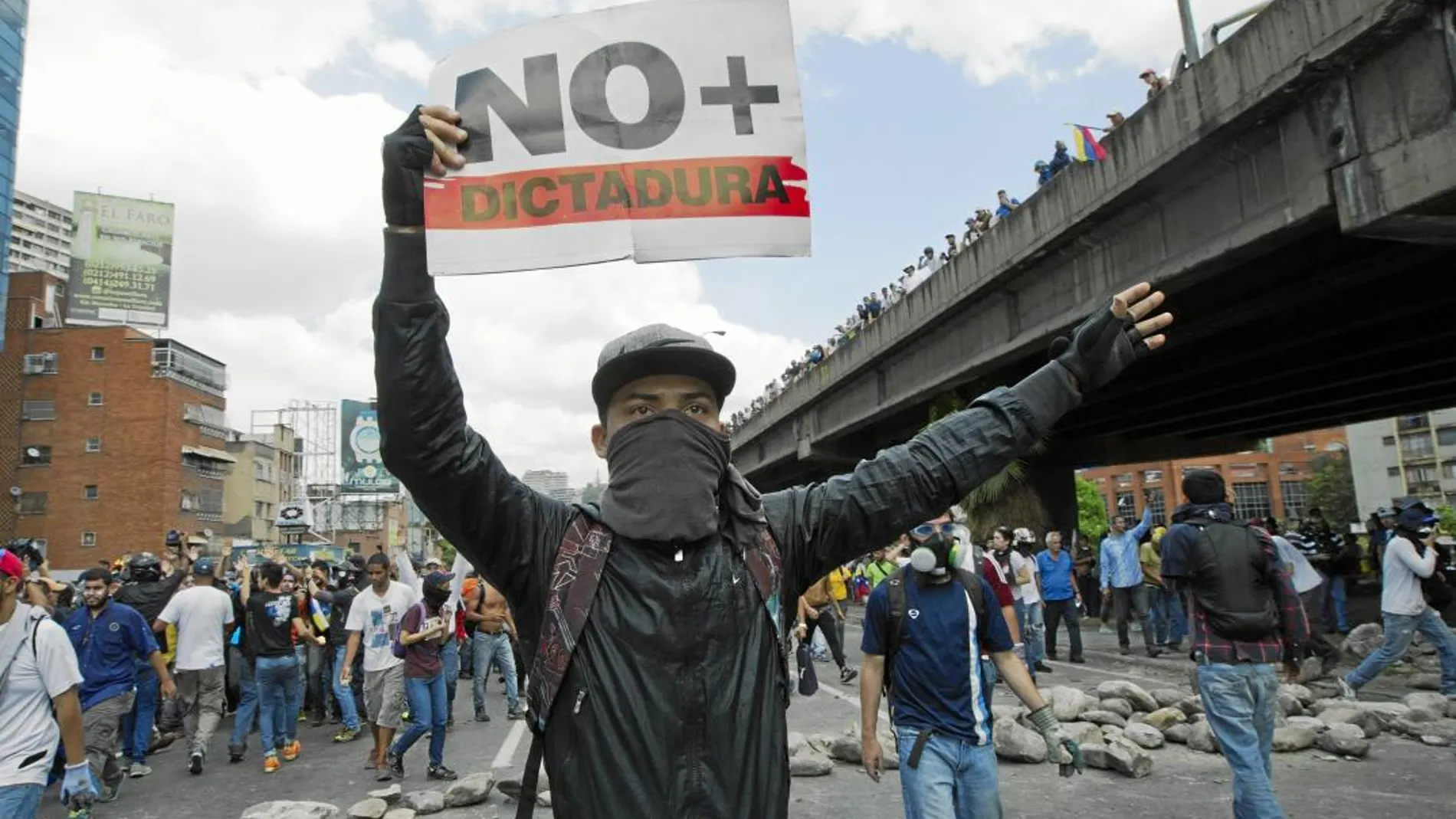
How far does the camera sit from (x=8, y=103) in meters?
49.7

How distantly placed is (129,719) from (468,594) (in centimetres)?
378

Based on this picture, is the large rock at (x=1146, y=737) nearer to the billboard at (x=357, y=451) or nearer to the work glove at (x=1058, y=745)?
the work glove at (x=1058, y=745)

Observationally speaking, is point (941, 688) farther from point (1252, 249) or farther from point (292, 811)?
point (1252, 249)

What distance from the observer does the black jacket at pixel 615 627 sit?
5.63 ft

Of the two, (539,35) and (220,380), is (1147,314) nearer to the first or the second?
(539,35)

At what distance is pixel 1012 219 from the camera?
47.8ft

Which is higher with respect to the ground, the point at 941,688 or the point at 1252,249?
the point at 1252,249

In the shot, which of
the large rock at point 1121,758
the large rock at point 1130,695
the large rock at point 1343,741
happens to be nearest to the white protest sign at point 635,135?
the large rock at point 1121,758

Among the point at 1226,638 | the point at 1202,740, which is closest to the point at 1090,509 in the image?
the point at 1202,740

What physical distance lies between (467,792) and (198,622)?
421cm

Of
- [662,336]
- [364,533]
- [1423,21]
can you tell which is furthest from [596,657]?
[364,533]

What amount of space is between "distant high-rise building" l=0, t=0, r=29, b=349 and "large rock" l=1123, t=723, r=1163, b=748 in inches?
2237

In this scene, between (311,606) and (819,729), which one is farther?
(311,606)

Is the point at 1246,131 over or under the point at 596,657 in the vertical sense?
over
